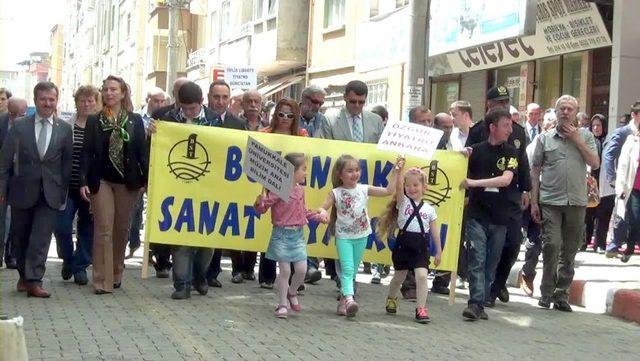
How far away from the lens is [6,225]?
12.1 metres

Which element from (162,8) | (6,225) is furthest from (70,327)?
(162,8)

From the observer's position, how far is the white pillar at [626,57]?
17.4m

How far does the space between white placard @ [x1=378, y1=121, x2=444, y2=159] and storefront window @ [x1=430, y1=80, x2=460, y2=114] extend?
15277 mm

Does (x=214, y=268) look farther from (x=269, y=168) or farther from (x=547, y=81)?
(x=547, y=81)

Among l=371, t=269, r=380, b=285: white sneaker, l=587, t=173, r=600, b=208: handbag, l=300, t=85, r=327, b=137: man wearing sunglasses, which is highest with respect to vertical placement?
l=300, t=85, r=327, b=137: man wearing sunglasses

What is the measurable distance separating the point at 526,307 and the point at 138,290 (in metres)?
3.62

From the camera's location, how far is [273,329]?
8820 millimetres

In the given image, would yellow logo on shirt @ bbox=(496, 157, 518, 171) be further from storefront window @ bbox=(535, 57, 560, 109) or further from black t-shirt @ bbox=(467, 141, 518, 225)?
storefront window @ bbox=(535, 57, 560, 109)

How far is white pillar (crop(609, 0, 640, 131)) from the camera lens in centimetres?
1742

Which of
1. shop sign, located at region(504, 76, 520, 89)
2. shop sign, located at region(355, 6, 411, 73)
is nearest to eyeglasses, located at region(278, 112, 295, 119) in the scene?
shop sign, located at region(504, 76, 520, 89)

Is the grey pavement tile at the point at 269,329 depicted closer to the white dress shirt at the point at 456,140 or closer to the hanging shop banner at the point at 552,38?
the white dress shirt at the point at 456,140

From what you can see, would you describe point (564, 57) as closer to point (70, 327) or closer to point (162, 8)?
point (70, 327)

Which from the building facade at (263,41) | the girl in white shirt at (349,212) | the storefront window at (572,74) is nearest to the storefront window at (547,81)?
the storefront window at (572,74)

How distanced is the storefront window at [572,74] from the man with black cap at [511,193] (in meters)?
9.44
